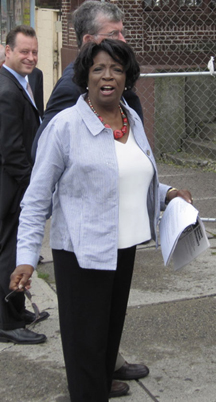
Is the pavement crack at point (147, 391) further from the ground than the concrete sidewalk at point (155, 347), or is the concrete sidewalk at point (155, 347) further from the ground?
the pavement crack at point (147, 391)

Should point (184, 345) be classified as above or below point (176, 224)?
below

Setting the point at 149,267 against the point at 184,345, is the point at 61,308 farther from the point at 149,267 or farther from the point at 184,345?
the point at 149,267

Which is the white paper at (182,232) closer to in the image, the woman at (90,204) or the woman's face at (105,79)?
the woman at (90,204)

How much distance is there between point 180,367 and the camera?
3.85m

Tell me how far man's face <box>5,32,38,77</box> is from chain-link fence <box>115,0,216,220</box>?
15.5 feet

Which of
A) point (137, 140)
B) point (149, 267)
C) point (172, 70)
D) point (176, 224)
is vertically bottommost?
point (149, 267)

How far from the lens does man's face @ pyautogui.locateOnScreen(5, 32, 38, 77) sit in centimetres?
431

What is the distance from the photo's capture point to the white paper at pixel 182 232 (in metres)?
2.83

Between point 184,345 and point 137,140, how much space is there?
1717 mm

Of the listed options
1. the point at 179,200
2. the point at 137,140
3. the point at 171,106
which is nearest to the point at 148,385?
the point at 179,200

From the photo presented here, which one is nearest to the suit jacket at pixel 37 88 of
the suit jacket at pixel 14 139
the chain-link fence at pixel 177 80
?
the suit jacket at pixel 14 139

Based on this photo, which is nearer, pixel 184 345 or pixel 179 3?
pixel 184 345

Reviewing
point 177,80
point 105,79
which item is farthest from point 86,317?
point 177,80

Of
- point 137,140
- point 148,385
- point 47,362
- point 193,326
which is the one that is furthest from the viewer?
point 193,326
